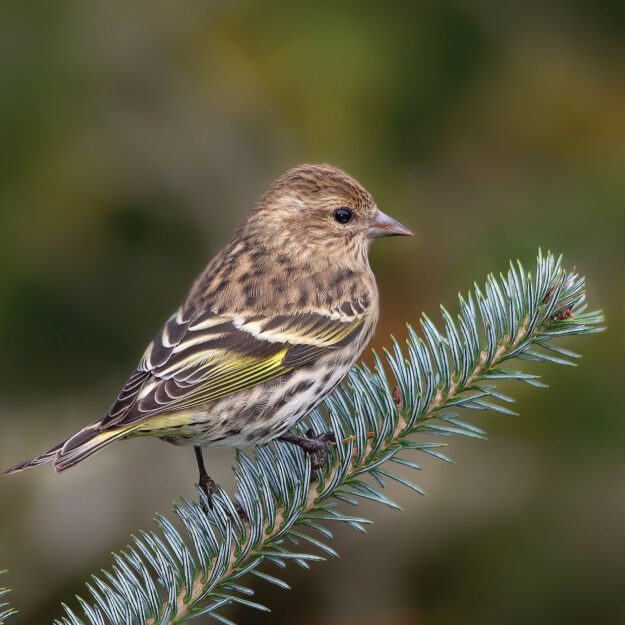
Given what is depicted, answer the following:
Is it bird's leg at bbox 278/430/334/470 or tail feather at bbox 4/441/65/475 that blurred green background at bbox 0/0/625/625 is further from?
tail feather at bbox 4/441/65/475

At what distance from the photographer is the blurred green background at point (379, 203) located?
3980 mm

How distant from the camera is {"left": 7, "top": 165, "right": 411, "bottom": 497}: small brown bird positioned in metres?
3.03

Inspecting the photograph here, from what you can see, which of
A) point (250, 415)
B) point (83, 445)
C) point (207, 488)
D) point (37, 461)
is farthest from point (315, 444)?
point (37, 461)

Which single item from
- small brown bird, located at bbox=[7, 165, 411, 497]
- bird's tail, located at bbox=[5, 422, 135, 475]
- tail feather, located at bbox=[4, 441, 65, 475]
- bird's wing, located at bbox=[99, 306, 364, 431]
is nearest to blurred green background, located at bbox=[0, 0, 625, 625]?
small brown bird, located at bbox=[7, 165, 411, 497]

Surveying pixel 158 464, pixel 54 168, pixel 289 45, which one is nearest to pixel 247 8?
pixel 289 45

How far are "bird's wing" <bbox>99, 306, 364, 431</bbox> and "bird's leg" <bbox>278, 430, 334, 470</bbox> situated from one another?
27 cm

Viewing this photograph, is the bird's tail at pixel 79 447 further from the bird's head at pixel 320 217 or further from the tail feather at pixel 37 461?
the bird's head at pixel 320 217

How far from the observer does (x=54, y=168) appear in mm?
4176

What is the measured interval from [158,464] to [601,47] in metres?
2.66

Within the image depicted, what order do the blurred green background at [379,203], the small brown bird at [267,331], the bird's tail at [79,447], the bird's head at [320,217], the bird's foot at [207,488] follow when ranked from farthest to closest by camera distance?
the blurred green background at [379,203], the bird's head at [320,217], the small brown bird at [267,331], the bird's foot at [207,488], the bird's tail at [79,447]

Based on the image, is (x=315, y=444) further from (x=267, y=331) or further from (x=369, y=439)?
(x=267, y=331)

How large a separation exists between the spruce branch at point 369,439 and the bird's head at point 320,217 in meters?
0.94

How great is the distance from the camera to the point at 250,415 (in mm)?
3162

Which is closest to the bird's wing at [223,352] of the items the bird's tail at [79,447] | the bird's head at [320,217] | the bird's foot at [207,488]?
the bird's tail at [79,447]
